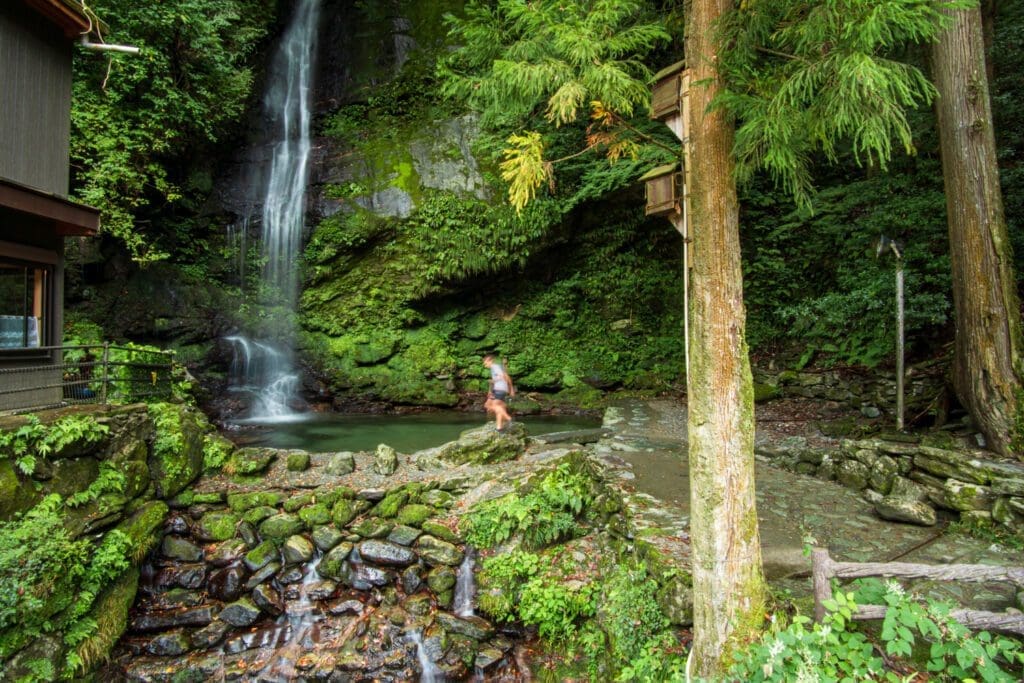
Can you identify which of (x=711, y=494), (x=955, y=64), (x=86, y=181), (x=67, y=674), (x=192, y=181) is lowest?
(x=67, y=674)

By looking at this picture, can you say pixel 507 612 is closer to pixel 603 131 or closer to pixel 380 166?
pixel 603 131

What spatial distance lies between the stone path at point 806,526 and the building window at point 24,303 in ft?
31.0

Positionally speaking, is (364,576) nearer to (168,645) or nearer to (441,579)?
(441,579)

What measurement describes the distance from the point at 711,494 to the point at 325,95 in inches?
769

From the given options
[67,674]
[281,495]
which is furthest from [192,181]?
[67,674]

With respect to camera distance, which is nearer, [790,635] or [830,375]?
[790,635]

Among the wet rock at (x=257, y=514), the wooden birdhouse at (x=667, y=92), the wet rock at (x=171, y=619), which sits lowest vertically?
the wet rock at (x=171, y=619)

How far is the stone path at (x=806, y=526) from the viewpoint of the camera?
4059 millimetres

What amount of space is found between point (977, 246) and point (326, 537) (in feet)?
28.9

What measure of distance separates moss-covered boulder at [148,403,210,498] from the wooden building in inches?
71.9

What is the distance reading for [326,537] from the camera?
655 cm

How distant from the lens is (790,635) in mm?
3072

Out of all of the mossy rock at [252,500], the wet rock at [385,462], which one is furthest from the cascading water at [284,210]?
the mossy rock at [252,500]

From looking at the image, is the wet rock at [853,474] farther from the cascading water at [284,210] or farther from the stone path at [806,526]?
the cascading water at [284,210]
